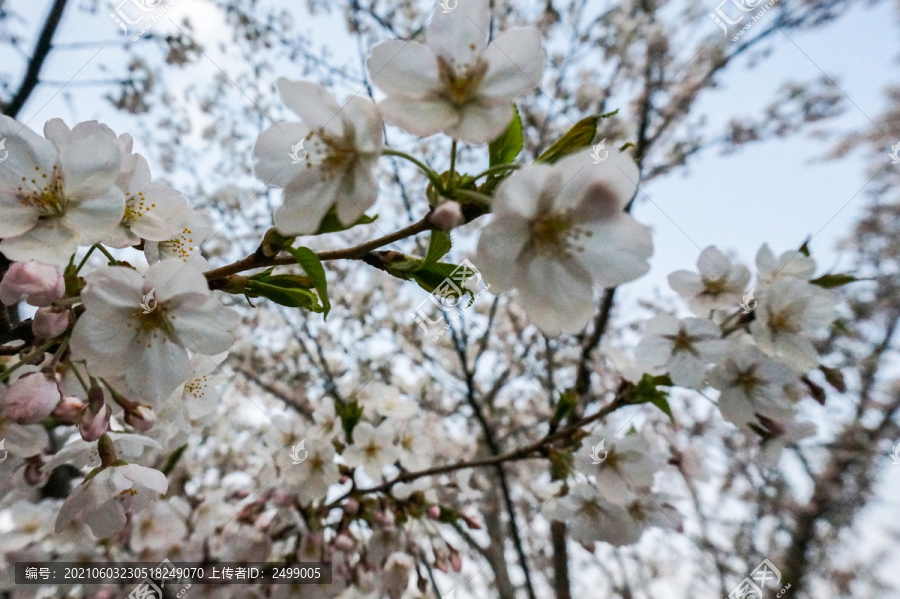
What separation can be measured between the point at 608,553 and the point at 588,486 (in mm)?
4070

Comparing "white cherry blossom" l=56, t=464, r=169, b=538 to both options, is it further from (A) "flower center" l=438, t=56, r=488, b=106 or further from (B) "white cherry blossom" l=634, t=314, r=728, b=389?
(B) "white cherry blossom" l=634, t=314, r=728, b=389

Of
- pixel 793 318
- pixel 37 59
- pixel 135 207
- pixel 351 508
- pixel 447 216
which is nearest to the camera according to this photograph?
pixel 447 216

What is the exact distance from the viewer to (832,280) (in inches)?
48.0

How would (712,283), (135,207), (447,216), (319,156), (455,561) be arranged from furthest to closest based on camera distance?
(455,561), (712,283), (135,207), (319,156), (447,216)

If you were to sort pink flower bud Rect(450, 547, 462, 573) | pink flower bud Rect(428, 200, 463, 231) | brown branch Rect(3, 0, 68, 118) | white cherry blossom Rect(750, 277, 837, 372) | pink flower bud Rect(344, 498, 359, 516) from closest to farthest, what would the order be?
pink flower bud Rect(428, 200, 463, 231)
white cherry blossom Rect(750, 277, 837, 372)
pink flower bud Rect(344, 498, 359, 516)
pink flower bud Rect(450, 547, 462, 573)
brown branch Rect(3, 0, 68, 118)

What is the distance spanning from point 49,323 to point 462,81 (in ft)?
1.95

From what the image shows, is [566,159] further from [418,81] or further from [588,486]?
[588,486]

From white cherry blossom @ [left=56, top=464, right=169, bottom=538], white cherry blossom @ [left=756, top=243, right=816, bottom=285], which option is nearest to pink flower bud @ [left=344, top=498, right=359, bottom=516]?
white cherry blossom @ [left=56, top=464, right=169, bottom=538]

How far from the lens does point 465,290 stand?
75 centimetres

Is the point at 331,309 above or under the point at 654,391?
above

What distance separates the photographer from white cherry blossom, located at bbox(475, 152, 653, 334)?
602 mm

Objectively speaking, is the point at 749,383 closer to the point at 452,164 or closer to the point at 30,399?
the point at 452,164

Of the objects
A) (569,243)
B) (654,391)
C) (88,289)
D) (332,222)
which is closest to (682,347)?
(654,391)

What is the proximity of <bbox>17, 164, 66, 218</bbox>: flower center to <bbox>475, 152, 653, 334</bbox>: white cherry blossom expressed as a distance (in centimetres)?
58
